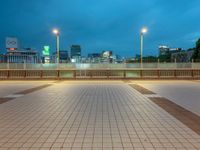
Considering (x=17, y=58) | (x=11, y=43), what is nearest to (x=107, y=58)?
(x=11, y=43)

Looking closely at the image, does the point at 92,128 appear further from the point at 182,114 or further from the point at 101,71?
the point at 101,71

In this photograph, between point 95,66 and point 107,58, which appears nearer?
point 95,66

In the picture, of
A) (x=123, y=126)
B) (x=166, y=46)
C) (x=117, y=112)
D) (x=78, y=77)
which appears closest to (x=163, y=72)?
(x=78, y=77)

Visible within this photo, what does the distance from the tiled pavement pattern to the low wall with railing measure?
1629 centimetres

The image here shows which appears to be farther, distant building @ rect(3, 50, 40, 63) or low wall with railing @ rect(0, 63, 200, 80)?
distant building @ rect(3, 50, 40, 63)

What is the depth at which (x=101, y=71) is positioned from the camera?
26.7m

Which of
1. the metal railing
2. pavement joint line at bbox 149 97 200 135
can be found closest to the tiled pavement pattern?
pavement joint line at bbox 149 97 200 135

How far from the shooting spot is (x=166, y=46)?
18088 centimetres

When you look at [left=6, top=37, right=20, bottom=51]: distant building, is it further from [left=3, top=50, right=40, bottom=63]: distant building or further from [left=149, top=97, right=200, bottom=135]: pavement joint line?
[left=149, top=97, right=200, bottom=135]: pavement joint line

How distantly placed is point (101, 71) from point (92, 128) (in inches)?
794

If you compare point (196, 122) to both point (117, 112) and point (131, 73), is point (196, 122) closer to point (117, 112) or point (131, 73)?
point (117, 112)

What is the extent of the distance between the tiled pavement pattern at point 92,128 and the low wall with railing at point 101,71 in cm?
1629

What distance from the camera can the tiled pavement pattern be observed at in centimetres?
538

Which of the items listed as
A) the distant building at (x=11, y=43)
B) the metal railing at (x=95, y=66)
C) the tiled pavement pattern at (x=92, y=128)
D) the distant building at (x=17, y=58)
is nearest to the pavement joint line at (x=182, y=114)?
the tiled pavement pattern at (x=92, y=128)
